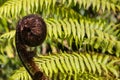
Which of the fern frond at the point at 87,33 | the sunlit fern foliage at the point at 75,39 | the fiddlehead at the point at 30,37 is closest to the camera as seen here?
the fiddlehead at the point at 30,37

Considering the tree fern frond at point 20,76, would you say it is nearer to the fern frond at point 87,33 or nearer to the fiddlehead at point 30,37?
the fern frond at point 87,33

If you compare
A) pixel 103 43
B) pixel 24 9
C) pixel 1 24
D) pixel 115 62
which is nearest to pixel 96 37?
pixel 103 43

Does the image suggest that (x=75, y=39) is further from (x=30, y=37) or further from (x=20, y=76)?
(x=30, y=37)

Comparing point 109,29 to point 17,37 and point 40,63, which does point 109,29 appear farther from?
point 17,37

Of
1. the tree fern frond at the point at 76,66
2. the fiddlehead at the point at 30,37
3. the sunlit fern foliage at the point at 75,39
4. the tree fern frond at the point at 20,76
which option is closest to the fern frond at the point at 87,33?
the sunlit fern foliage at the point at 75,39

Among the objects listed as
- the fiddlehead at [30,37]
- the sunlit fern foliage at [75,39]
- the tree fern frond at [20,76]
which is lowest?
the tree fern frond at [20,76]
